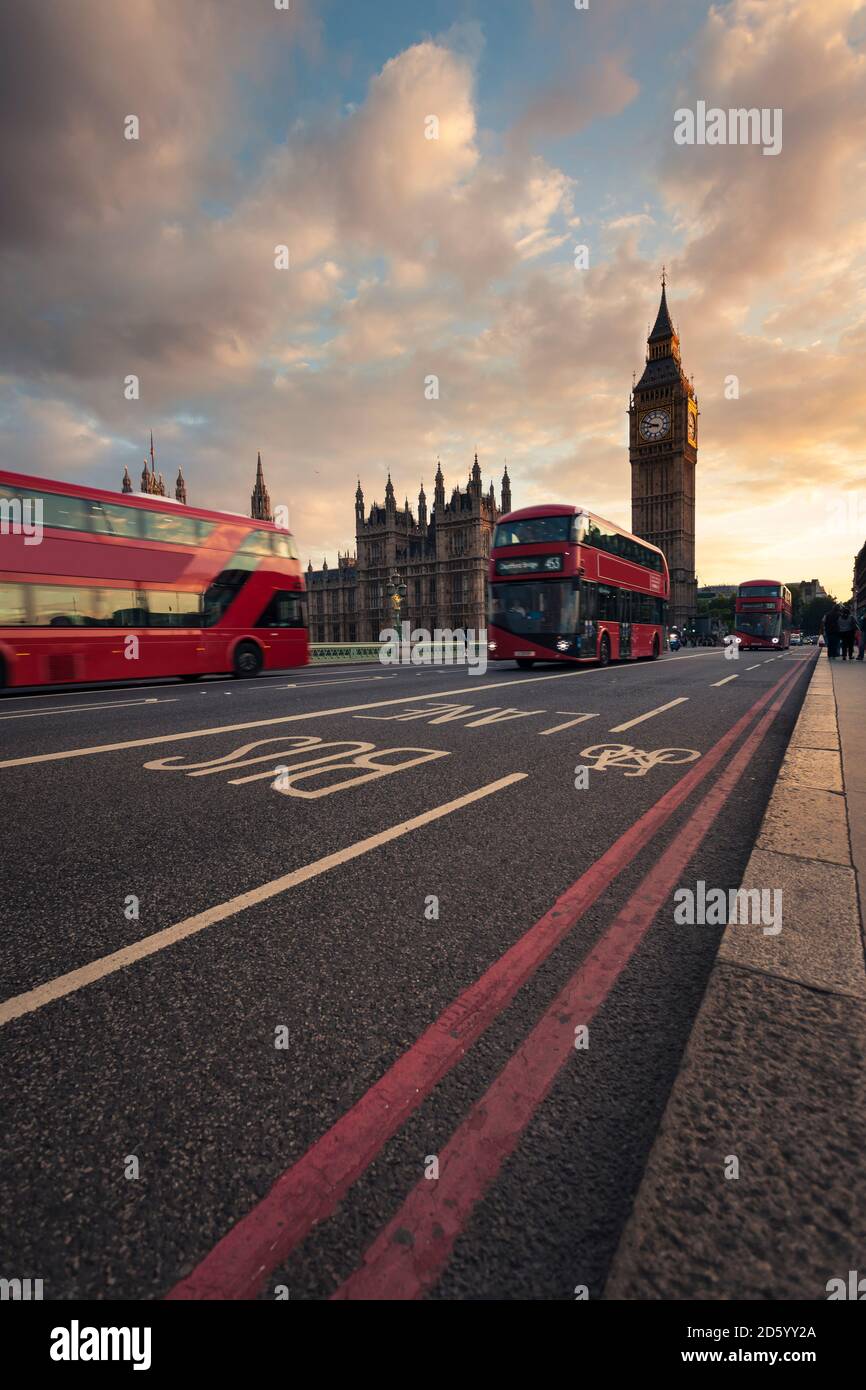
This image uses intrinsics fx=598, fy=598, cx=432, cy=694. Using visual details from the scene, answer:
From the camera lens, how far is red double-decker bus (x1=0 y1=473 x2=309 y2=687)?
1106cm

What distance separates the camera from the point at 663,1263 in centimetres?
100

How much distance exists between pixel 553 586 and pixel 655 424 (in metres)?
94.1

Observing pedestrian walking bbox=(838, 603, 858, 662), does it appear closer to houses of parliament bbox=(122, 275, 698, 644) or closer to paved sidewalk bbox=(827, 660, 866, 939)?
paved sidewalk bbox=(827, 660, 866, 939)

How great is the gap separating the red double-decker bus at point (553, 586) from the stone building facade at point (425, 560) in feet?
187

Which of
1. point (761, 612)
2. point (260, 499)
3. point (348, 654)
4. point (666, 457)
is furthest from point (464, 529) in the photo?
point (348, 654)

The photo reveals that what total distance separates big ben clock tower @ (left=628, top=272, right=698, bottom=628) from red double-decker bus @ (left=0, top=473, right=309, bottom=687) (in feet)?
270

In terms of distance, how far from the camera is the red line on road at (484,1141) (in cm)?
110

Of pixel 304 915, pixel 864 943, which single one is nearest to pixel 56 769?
pixel 304 915

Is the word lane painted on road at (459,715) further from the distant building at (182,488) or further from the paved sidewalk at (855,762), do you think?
the distant building at (182,488)

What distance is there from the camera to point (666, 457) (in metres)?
93.1

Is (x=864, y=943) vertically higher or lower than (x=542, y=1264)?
higher

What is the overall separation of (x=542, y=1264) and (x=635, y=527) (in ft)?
340

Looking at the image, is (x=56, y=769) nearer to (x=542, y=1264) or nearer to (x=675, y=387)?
(x=542, y=1264)

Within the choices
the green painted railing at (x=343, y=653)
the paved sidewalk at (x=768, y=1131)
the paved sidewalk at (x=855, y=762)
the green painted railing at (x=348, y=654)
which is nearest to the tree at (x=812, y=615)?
the green painted railing at (x=348, y=654)
